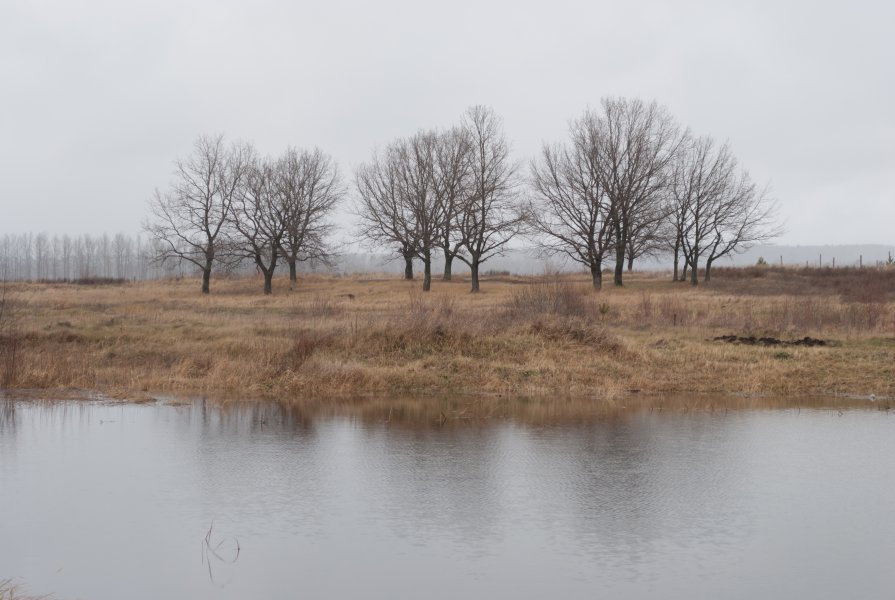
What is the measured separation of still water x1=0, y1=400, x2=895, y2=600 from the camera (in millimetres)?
7898

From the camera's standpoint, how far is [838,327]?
2962 centimetres

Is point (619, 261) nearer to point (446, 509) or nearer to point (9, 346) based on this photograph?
point (9, 346)

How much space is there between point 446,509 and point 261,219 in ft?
186

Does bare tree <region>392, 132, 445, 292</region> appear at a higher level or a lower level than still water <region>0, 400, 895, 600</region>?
higher

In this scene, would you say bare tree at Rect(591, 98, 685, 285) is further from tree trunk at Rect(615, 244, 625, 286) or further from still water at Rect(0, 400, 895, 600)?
still water at Rect(0, 400, 895, 600)

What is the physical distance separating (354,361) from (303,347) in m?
1.52

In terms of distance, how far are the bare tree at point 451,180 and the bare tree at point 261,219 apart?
12.7 meters

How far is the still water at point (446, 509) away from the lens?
7898mm

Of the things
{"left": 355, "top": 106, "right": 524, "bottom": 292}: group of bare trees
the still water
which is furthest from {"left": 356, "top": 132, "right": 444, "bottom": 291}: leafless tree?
the still water

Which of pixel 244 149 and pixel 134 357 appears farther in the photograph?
pixel 244 149

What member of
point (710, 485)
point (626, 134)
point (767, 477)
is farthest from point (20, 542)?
point (626, 134)

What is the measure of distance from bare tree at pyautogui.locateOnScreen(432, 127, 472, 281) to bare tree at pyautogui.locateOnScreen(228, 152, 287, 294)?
41.5ft

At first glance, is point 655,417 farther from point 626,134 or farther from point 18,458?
point 626,134

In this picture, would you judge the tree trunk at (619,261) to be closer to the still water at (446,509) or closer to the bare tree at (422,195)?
the bare tree at (422,195)
